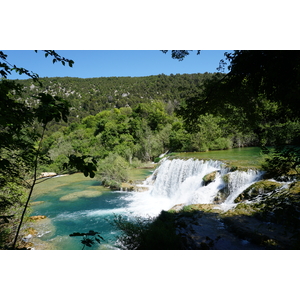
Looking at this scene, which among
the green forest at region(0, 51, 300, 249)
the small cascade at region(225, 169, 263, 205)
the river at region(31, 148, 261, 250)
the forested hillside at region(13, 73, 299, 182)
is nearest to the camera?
the green forest at region(0, 51, 300, 249)

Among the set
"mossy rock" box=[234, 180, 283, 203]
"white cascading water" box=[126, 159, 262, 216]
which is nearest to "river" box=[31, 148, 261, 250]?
"white cascading water" box=[126, 159, 262, 216]

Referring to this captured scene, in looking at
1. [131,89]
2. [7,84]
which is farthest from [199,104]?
[131,89]

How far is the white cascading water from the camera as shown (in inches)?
347

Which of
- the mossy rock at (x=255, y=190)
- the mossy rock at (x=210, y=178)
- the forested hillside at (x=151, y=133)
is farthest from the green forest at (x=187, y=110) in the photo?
the mossy rock at (x=210, y=178)

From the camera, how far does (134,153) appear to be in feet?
87.6

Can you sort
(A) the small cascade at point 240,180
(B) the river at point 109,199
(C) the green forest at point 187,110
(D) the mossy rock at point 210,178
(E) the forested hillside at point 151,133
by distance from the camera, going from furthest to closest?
(D) the mossy rock at point 210,178 < (A) the small cascade at point 240,180 < (B) the river at point 109,199 < (E) the forested hillside at point 151,133 < (C) the green forest at point 187,110

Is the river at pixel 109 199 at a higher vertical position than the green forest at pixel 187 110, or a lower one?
lower

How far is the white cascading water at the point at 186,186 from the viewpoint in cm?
882

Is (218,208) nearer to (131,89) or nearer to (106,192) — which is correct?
(106,192)

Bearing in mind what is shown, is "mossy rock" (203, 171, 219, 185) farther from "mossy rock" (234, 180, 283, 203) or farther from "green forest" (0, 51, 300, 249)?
"green forest" (0, 51, 300, 249)

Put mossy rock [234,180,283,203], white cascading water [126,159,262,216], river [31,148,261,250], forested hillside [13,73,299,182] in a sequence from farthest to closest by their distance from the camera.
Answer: white cascading water [126,159,262,216] → river [31,148,261,250] → mossy rock [234,180,283,203] → forested hillside [13,73,299,182]

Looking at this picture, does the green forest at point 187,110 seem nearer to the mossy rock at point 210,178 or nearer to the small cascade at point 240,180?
the small cascade at point 240,180

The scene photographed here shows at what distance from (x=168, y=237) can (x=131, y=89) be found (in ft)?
264

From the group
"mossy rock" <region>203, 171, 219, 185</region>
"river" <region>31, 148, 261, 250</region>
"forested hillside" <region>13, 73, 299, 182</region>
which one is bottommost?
"river" <region>31, 148, 261, 250</region>
